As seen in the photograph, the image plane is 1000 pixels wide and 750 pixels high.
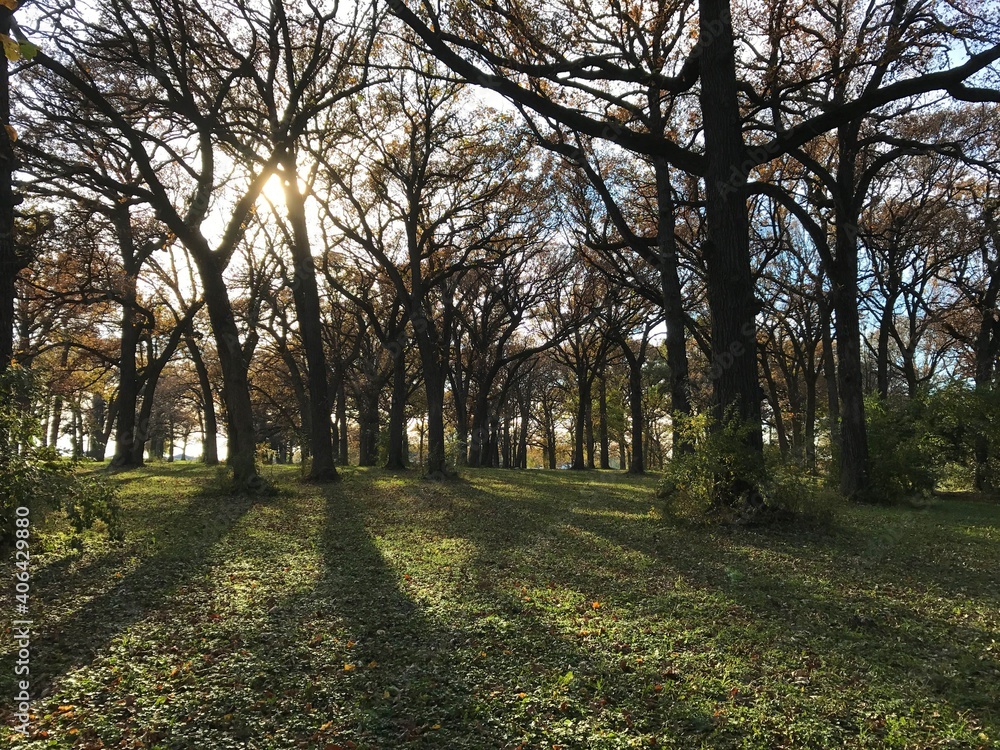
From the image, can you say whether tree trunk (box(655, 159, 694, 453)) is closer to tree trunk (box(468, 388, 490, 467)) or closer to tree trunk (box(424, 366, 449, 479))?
tree trunk (box(424, 366, 449, 479))

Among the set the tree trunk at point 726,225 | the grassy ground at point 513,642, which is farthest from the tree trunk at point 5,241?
the tree trunk at point 726,225

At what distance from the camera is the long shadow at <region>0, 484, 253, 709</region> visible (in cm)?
341

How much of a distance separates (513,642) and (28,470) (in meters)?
4.76

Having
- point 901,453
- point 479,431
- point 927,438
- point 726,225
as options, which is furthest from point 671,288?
point 479,431

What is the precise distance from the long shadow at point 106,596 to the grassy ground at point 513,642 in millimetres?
25

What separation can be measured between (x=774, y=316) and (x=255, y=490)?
864 inches

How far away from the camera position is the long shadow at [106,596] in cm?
341

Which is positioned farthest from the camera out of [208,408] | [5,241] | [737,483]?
[208,408]

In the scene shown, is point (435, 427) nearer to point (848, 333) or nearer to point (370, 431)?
point (848, 333)

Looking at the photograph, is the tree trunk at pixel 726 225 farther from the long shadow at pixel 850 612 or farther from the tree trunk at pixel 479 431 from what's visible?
the tree trunk at pixel 479 431

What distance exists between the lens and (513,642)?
12.3 feet

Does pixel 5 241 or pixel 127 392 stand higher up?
pixel 5 241

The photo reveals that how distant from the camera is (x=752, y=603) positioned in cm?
452

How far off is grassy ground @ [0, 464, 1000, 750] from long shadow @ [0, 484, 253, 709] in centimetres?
2
